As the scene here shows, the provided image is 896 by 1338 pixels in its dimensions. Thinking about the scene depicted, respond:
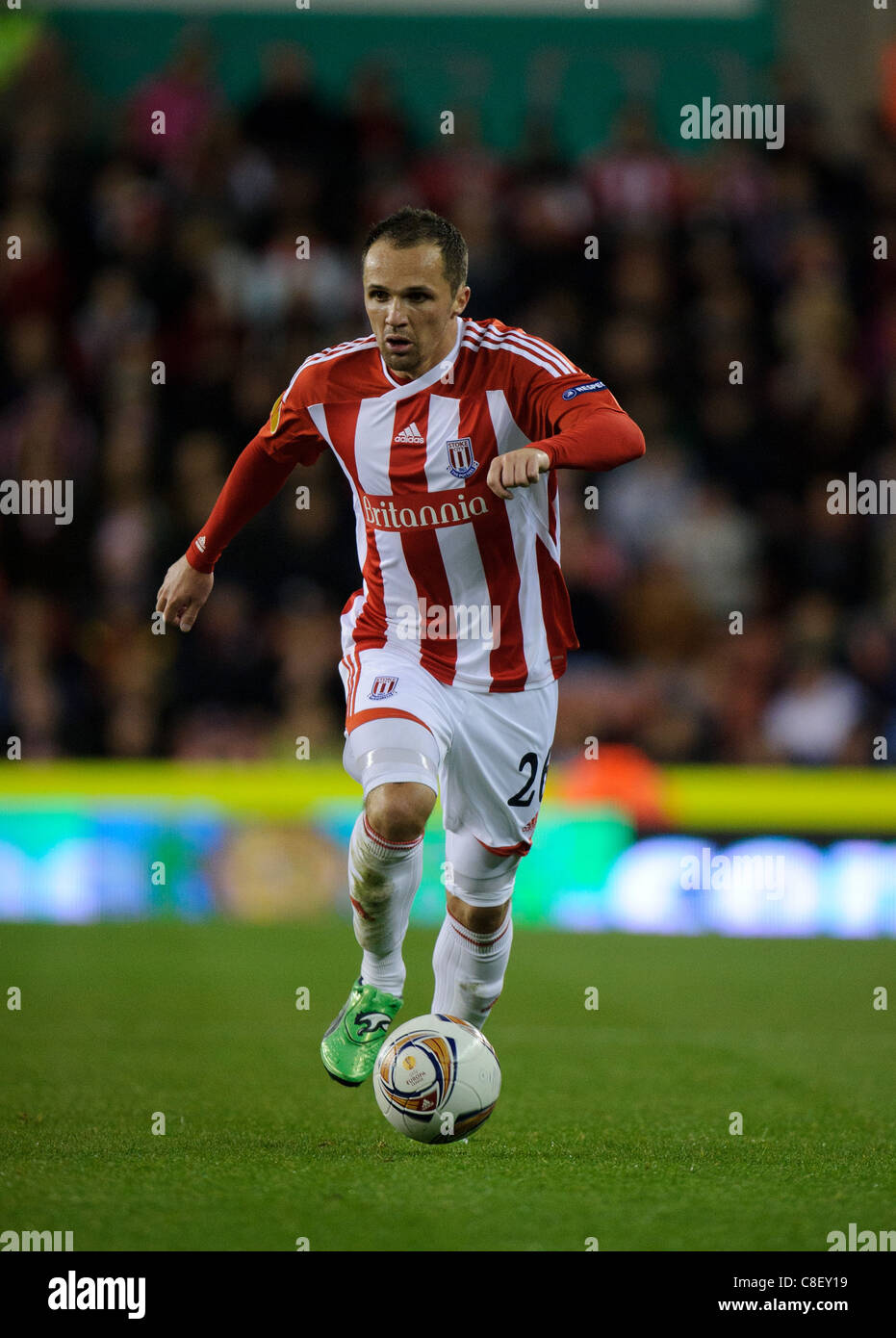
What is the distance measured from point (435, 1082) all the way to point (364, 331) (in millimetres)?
9618

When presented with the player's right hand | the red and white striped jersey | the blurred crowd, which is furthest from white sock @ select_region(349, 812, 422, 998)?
the blurred crowd

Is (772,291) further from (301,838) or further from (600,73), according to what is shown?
(301,838)

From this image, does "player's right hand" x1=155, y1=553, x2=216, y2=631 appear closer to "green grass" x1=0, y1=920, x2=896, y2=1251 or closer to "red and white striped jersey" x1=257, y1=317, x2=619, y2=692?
"red and white striped jersey" x1=257, y1=317, x2=619, y2=692

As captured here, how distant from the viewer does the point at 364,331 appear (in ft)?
44.1

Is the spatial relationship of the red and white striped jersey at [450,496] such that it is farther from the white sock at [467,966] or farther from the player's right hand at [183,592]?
the white sock at [467,966]

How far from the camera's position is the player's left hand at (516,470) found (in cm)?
431

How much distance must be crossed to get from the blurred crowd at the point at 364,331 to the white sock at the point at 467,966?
6.04 metres

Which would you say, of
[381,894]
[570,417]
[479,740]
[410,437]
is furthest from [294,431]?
[381,894]

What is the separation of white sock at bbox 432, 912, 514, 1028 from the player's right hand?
49.0 inches

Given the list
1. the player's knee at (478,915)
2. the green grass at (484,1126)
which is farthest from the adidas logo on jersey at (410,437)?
the green grass at (484,1126)

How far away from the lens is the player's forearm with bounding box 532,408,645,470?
4523mm

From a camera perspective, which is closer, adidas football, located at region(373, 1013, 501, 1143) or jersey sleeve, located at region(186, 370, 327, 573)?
adidas football, located at region(373, 1013, 501, 1143)

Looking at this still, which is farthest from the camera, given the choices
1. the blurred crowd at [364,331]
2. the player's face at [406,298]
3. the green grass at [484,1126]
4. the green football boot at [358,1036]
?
the blurred crowd at [364,331]

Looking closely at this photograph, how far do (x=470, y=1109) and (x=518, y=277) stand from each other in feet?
32.1
